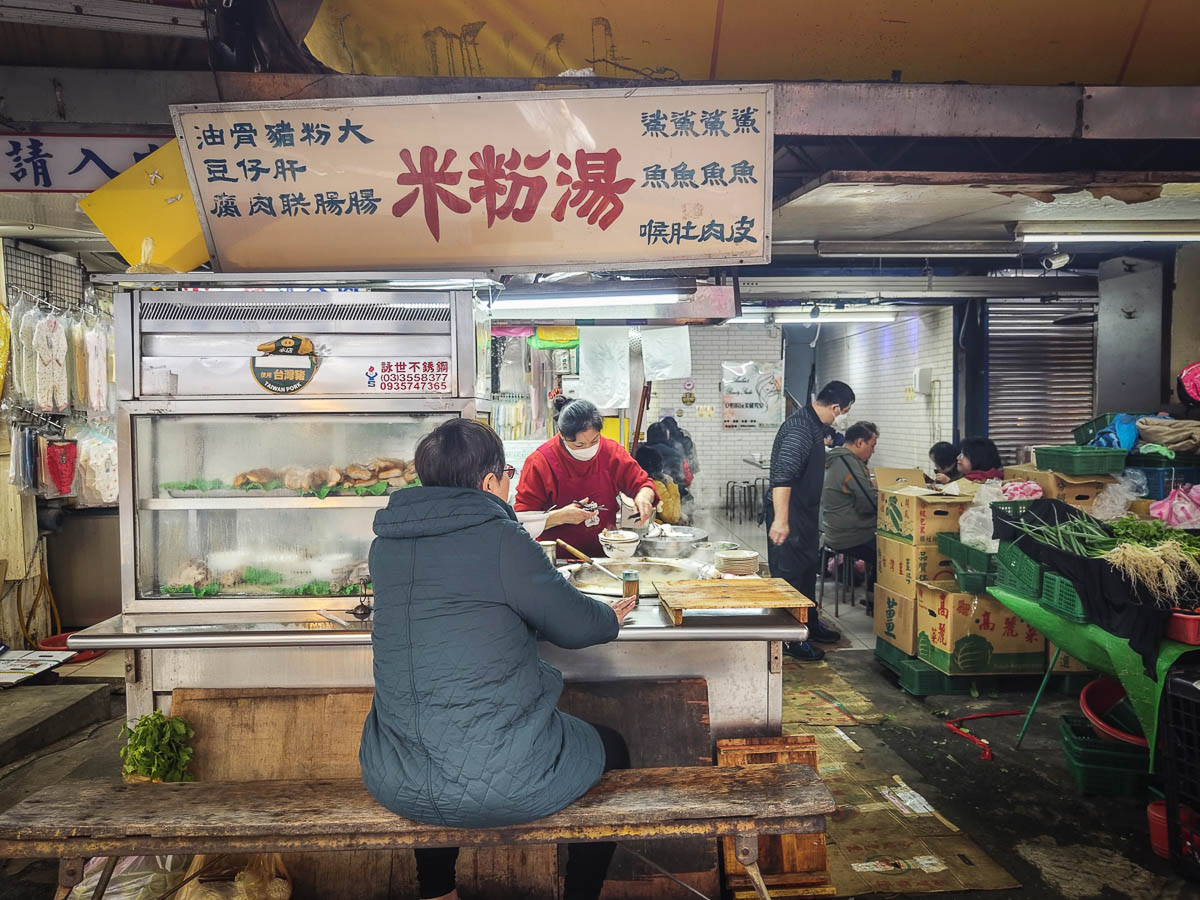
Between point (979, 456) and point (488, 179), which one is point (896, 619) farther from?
point (488, 179)

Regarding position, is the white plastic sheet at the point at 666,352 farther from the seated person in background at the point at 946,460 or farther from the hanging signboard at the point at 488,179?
the hanging signboard at the point at 488,179

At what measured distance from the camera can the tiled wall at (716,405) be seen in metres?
14.6

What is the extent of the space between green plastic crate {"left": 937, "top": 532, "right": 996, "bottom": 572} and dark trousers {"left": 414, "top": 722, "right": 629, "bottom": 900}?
3623 mm

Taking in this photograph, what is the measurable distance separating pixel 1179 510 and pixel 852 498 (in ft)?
9.84

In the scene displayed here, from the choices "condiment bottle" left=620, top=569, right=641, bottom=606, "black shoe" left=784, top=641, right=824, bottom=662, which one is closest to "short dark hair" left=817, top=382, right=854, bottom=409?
"black shoe" left=784, top=641, right=824, bottom=662

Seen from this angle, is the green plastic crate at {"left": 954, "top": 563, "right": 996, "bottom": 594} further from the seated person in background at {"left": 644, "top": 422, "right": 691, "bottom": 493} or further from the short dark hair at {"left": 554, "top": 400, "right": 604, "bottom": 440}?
the seated person in background at {"left": 644, "top": 422, "right": 691, "bottom": 493}

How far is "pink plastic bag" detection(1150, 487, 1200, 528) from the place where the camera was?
492 cm

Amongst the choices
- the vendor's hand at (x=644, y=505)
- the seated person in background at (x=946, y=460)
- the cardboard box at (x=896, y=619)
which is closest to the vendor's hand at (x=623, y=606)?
the vendor's hand at (x=644, y=505)

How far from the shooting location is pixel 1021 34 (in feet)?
14.7

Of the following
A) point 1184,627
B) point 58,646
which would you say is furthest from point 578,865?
point 58,646

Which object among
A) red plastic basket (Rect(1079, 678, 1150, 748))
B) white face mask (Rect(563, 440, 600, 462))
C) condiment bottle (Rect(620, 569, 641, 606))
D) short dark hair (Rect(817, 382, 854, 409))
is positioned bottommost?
red plastic basket (Rect(1079, 678, 1150, 748))

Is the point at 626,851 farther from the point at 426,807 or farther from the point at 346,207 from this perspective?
the point at 346,207

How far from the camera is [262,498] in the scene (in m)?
3.62

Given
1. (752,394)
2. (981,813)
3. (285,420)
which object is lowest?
(981,813)
